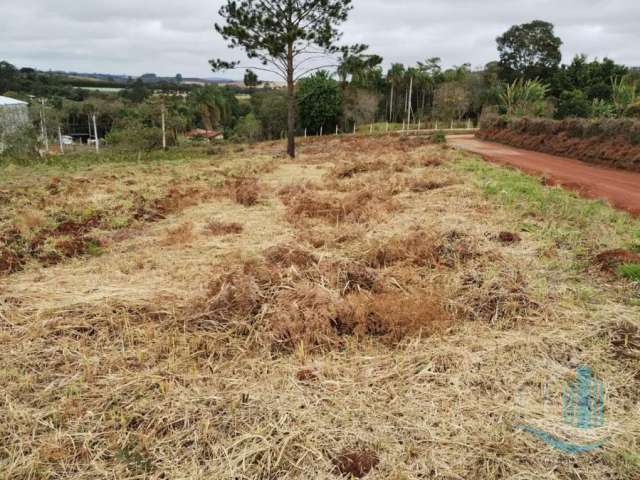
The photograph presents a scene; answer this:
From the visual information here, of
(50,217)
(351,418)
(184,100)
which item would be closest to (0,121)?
(50,217)

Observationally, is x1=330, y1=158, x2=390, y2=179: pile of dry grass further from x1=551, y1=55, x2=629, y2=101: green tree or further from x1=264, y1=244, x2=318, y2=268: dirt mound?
x1=551, y1=55, x2=629, y2=101: green tree

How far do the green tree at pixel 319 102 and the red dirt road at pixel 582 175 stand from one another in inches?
882

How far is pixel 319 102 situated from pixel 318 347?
33559 mm

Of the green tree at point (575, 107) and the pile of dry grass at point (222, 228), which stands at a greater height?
the green tree at point (575, 107)

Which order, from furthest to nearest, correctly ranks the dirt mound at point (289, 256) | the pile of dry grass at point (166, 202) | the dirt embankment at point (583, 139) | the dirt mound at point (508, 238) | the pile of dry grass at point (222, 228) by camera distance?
the dirt embankment at point (583, 139)
the pile of dry grass at point (166, 202)
the pile of dry grass at point (222, 228)
the dirt mound at point (508, 238)
the dirt mound at point (289, 256)

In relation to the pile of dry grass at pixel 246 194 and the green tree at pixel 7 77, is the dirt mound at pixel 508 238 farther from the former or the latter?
the green tree at pixel 7 77

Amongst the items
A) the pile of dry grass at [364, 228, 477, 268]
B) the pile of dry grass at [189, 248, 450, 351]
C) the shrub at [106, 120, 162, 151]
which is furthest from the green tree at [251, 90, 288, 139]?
the pile of dry grass at [189, 248, 450, 351]

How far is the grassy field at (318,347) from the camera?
201 centimetres

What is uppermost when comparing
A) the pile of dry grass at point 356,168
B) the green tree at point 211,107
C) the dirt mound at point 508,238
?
the green tree at point 211,107

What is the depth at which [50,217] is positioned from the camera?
6.20 m

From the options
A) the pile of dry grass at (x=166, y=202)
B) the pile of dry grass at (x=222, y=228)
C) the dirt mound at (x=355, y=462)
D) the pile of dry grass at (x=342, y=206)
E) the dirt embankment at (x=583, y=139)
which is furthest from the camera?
the dirt embankment at (x=583, y=139)

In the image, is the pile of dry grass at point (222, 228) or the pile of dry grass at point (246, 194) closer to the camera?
the pile of dry grass at point (222, 228)

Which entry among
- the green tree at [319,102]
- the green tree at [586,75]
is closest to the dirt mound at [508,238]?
the green tree at [319,102]

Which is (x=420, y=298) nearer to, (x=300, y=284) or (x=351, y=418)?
(x=300, y=284)
